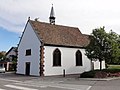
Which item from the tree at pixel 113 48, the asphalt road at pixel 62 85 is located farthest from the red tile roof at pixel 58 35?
the asphalt road at pixel 62 85

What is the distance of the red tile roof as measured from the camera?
3456 cm

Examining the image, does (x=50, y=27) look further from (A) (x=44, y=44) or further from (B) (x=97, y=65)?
(B) (x=97, y=65)

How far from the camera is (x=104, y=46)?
96.1ft

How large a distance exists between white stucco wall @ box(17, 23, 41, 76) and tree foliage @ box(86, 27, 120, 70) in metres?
8.34

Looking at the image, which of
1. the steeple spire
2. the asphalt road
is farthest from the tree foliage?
the steeple spire

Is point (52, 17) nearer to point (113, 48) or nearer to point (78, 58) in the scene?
point (78, 58)

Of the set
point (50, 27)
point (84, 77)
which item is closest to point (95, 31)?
point (84, 77)

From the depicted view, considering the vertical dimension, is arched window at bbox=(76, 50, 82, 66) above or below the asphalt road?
above

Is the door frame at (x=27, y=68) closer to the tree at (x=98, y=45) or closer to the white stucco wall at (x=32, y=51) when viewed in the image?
the white stucco wall at (x=32, y=51)

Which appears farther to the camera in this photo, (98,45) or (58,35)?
(58,35)

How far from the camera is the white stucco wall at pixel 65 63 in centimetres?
3309

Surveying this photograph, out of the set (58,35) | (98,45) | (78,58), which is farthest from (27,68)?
(98,45)

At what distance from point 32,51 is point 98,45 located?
10930mm

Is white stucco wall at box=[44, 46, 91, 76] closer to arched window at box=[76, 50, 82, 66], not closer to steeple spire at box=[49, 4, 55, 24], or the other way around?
arched window at box=[76, 50, 82, 66]
